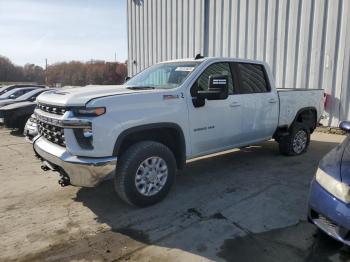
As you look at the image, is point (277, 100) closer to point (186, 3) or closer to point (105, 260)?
point (105, 260)

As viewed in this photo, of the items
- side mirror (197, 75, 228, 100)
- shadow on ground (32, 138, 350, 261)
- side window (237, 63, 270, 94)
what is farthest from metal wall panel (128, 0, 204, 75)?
side mirror (197, 75, 228, 100)

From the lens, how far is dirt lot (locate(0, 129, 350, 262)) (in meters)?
3.21

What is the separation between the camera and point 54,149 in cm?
398

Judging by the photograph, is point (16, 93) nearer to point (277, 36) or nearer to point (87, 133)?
point (277, 36)

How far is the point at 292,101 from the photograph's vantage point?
6383mm

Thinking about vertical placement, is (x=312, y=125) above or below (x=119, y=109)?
below

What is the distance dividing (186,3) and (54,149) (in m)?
11.0

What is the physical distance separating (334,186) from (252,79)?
10.1ft

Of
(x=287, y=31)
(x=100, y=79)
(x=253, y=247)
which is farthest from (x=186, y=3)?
(x=100, y=79)

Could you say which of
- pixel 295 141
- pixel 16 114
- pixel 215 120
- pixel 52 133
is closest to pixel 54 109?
pixel 52 133

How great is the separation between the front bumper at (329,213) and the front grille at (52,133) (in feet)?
8.77

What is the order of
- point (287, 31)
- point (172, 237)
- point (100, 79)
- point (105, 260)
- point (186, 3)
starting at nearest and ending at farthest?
1. point (105, 260)
2. point (172, 237)
3. point (287, 31)
4. point (186, 3)
5. point (100, 79)

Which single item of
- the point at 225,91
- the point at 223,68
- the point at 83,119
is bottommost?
the point at 83,119

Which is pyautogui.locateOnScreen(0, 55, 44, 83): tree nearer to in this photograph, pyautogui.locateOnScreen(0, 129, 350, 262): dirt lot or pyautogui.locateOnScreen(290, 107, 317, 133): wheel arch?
pyautogui.locateOnScreen(290, 107, 317, 133): wheel arch
